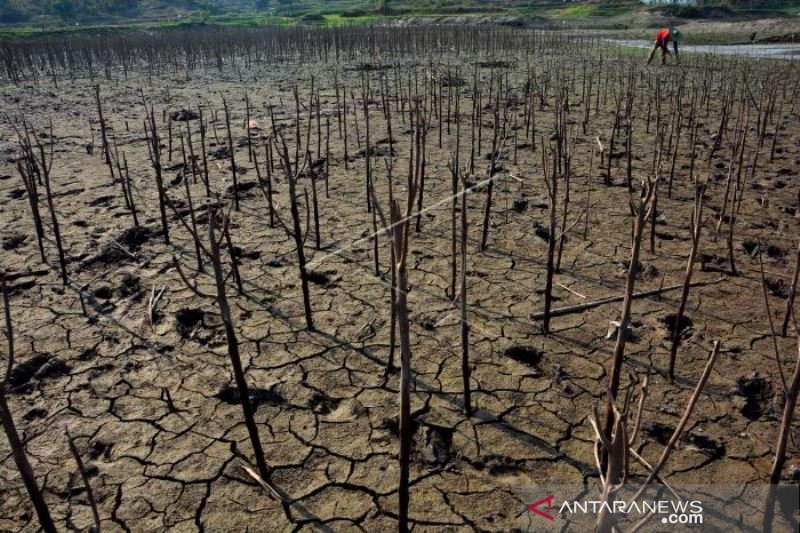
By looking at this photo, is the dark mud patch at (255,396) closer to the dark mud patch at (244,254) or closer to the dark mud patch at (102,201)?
the dark mud patch at (244,254)

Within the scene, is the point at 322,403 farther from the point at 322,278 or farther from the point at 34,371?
the point at 34,371

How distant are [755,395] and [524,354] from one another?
3.61 feet

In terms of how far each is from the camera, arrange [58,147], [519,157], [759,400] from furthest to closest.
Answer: [58,147]
[519,157]
[759,400]

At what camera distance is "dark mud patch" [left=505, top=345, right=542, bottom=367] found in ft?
9.78

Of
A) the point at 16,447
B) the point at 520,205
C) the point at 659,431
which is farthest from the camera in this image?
the point at 520,205

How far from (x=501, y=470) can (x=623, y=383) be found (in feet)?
2.78

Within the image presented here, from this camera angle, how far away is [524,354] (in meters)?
3.02

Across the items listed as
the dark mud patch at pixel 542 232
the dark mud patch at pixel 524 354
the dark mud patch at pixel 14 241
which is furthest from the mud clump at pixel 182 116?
the dark mud patch at pixel 524 354

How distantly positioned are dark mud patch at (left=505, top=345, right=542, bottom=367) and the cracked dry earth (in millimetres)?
12

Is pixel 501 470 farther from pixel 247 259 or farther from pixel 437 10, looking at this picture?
pixel 437 10

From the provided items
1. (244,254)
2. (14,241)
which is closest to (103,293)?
(244,254)

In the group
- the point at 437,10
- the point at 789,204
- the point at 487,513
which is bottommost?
the point at 487,513

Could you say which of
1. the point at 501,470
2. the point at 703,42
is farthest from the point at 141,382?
the point at 703,42

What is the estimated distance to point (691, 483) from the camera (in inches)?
85.4
